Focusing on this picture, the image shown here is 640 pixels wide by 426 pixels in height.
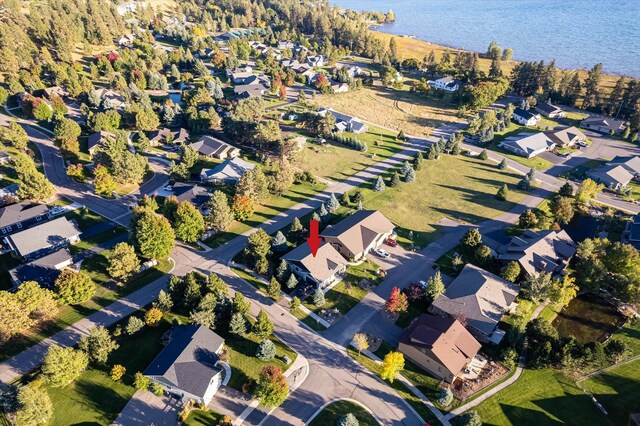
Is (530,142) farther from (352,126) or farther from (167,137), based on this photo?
(167,137)

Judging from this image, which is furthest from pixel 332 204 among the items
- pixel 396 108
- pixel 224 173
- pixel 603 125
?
pixel 603 125

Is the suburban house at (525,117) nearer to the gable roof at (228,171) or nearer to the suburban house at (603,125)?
the suburban house at (603,125)

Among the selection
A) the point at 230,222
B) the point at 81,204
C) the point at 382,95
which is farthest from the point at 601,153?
the point at 81,204

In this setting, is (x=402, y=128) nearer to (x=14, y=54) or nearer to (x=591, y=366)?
(x=591, y=366)

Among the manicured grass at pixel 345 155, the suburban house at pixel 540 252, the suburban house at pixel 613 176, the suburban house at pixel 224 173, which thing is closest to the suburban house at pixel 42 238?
the suburban house at pixel 224 173

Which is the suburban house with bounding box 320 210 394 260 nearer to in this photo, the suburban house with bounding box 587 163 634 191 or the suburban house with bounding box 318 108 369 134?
the suburban house with bounding box 318 108 369 134

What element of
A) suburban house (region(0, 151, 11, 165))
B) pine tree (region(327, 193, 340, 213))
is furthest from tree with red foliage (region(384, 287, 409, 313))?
suburban house (region(0, 151, 11, 165))
